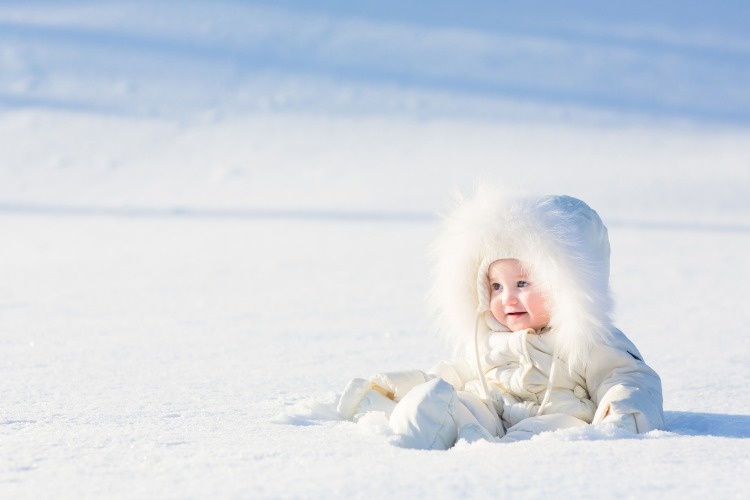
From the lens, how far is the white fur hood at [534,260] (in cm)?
220

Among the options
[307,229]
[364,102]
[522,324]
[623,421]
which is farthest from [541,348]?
[364,102]

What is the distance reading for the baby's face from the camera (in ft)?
7.53

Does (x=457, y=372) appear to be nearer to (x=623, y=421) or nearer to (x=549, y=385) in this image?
(x=549, y=385)

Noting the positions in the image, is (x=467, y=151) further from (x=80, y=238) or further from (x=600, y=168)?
(x=80, y=238)

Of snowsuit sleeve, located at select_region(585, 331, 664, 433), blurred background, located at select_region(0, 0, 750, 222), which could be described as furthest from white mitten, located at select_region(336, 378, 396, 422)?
blurred background, located at select_region(0, 0, 750, 222)

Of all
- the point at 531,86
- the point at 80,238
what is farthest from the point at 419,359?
the point at 531,86

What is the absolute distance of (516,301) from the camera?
2309mm

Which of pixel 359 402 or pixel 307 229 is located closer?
pixel 359 402

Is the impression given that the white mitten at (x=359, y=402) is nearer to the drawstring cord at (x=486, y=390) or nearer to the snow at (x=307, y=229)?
the snow at (x=307, y=229)

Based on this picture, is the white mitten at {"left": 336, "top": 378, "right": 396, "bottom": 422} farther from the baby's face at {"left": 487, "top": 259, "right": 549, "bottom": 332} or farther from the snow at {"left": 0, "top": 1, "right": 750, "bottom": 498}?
the baby's face at {"left": 487, "top": 259, "right": 549, "bottom": 332}

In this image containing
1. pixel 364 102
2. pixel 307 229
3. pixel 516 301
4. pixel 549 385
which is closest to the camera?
pixel 549 385

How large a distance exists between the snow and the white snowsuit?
14cm

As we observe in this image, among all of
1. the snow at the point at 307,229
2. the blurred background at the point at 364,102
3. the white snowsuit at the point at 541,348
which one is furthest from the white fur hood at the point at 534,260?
the blurred background at the point at 364,102

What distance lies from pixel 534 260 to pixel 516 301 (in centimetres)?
11
